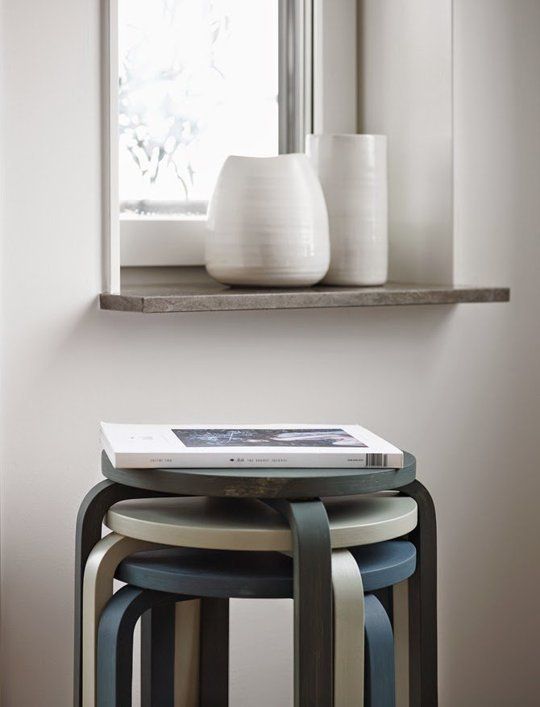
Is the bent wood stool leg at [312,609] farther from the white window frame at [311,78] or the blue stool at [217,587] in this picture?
the white window frame at [311,78]

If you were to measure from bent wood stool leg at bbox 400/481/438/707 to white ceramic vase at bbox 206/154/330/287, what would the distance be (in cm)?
42

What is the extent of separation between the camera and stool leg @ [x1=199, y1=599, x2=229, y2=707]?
1.40 metres

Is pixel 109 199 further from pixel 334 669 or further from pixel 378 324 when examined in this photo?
pixel 334 669

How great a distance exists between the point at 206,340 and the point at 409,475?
0.47 metres

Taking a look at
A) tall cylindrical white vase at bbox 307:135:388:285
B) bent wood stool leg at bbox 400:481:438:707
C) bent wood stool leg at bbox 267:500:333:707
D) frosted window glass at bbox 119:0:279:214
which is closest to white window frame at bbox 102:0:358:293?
frosted window glass at bbox 119:0:279:214

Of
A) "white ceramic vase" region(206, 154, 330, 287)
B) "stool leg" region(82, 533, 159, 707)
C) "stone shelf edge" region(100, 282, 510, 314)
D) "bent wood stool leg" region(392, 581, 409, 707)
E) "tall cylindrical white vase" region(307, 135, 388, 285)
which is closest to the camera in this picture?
"stool leg" region(82, 533, 159, 707)

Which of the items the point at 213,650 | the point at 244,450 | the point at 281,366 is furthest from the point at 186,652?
the point at 281,366

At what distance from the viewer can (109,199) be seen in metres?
1.50

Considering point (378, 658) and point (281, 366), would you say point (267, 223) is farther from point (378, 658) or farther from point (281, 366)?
point (378, 658)

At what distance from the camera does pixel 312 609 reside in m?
1.09

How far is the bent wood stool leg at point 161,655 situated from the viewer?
133 cm

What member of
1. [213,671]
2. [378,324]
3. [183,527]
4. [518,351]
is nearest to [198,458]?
[183,527]

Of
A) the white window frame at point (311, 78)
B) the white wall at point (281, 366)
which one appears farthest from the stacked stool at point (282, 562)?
the white window frame at point (311, 78)

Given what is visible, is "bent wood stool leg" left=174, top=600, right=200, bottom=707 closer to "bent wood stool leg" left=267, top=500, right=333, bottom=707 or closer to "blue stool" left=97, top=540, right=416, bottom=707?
"blue stool" left=97, top=540, right=416, bottom=707
